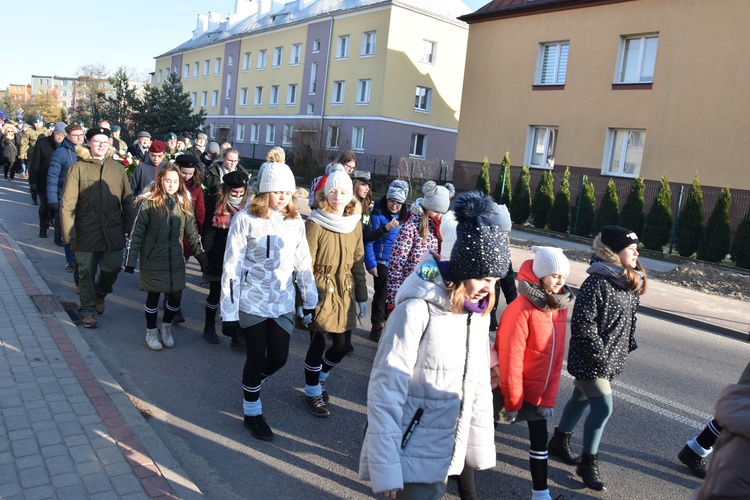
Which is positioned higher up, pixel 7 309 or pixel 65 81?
pixel 65 81

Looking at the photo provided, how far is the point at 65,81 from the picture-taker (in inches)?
6885

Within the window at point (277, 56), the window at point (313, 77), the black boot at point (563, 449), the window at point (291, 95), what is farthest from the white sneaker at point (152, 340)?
the window at point (277, 56)

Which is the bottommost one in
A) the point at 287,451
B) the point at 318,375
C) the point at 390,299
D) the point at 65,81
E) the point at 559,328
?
the point at 287,451

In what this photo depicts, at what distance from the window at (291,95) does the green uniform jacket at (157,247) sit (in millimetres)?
43097

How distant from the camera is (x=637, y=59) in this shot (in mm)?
21672

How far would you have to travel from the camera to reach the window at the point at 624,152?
21.7 m

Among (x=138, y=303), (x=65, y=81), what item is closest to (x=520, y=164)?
(x=138, y=303)

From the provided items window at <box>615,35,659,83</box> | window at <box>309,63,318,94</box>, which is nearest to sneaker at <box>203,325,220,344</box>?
window at <box>615,35,659,83</box>

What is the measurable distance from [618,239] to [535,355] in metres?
1.10

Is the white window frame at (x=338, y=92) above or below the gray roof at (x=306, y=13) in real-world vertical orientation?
below

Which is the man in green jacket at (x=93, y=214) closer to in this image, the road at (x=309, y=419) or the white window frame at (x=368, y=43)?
the road at (x=309, y=419)

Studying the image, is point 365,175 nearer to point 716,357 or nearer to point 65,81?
point 716,357

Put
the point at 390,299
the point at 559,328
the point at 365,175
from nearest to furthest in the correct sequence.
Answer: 1. the point at 559,328
2. the point at 390,299
3. the point at 365,175

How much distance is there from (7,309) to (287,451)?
4055 millimetres
